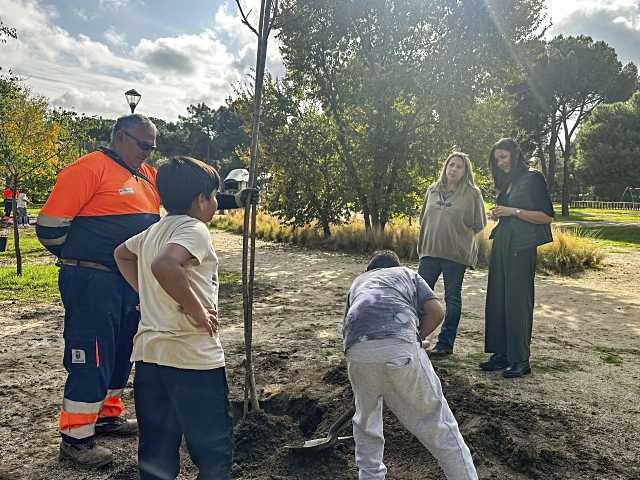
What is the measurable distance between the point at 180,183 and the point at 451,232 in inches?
130

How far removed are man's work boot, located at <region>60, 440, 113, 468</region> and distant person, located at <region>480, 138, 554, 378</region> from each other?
312 cm

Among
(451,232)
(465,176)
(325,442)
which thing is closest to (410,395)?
(325,442)

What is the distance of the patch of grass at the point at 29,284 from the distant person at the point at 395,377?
22.4ft

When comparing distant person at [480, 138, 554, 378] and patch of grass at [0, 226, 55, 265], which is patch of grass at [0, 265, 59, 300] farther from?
distant person at [480, 138, 554, 378]

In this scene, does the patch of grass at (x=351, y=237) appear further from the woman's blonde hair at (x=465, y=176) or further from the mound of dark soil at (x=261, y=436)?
the mound of dark soil at (x=261, y=436)

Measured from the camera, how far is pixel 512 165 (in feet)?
15.4

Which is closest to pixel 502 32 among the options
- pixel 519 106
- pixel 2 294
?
pixel 2 294

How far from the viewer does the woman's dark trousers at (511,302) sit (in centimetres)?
452

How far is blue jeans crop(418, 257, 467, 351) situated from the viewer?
16.9 feet

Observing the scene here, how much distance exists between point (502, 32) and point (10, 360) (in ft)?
42.9

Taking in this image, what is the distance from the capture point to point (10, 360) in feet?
16.4

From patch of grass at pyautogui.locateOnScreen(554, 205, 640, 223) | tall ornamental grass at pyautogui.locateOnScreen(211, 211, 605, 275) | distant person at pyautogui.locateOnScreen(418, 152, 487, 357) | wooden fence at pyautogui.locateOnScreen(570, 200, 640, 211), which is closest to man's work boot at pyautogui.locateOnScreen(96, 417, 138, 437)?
distant person at pyautogui.locateOnScreen(418, 152, 487, 357)

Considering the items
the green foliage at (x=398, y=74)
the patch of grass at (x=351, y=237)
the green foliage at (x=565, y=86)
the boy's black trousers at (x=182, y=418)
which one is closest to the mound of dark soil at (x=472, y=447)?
the boy's black trousers at (x=182, y=418)

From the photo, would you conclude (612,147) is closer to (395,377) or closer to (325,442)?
(325,442)
